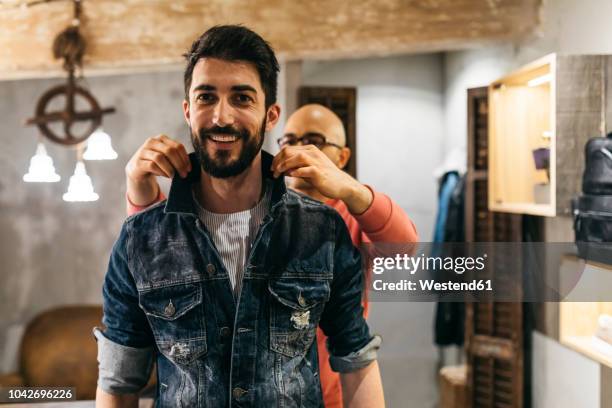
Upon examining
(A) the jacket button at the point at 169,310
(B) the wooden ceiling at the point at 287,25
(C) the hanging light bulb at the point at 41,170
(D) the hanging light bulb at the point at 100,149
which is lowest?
(A) the jacket button at the point at 169,310

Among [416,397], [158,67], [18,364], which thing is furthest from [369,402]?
[158,67]

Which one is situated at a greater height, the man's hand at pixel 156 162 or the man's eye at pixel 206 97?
the man's eye at pixel 206 97

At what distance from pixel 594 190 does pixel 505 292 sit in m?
0.48

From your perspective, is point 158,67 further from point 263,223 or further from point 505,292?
point 505,292

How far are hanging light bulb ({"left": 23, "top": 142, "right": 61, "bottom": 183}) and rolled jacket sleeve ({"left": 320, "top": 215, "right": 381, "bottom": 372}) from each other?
3.34 ft

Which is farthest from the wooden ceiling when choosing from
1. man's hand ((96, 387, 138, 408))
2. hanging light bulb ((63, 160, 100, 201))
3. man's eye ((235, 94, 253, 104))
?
man's hand ((96, 387, 138, 408))

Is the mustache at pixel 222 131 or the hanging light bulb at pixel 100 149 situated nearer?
Answer: the mustache at pixel 222 131

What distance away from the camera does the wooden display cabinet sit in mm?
2164

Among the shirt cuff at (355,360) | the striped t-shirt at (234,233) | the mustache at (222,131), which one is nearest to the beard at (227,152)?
the mustache at (222,131)

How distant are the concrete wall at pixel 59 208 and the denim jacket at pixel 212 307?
556 millimetres

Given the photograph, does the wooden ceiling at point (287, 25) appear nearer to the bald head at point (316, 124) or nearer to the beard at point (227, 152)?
the bald head at point (316, 124)

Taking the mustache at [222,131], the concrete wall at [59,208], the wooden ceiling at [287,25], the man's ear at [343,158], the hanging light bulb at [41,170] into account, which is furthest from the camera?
the wooden ceiling at [287,25]

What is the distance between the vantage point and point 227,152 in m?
1.38

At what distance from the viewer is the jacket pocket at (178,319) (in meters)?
1.43
